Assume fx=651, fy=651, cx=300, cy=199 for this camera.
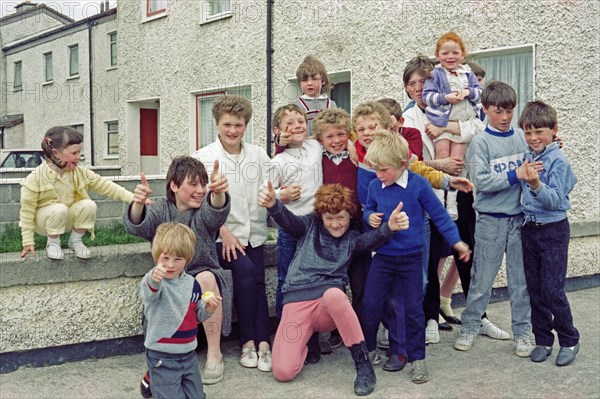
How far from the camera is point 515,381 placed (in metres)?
3.81

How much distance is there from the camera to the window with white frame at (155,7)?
13.8m

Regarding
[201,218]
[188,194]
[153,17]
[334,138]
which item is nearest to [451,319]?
[334,138]

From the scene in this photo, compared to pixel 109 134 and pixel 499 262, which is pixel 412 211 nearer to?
pixel 499 262

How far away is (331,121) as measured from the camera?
13.7ft

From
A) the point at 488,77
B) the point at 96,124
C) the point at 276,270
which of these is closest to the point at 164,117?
the point at 96,124

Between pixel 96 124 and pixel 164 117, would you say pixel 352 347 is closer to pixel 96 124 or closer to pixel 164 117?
pixel 164 117

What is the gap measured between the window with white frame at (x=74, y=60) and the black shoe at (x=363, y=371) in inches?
741

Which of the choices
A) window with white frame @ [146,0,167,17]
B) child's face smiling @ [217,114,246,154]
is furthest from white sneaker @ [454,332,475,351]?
window with white frame @ [146,0,167,17]

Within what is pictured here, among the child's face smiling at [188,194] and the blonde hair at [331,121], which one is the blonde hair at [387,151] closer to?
the blonde hair at [331,121]

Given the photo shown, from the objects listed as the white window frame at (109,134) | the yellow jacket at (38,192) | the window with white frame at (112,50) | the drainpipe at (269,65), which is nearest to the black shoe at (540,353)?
the yellow jacket at (38,192)

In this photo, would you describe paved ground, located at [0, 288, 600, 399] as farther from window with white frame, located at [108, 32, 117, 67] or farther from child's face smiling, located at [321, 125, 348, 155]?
window with white frame, located at [108, 32, 117, 67]

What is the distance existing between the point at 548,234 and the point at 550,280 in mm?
291

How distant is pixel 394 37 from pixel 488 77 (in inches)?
61.0

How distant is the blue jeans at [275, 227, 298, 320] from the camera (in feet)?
13.9
